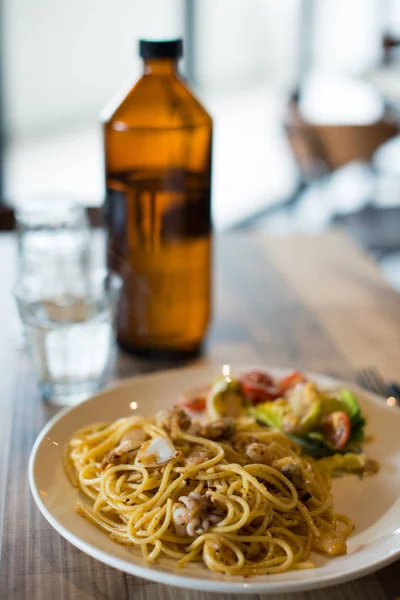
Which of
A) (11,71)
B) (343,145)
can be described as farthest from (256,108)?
(343,145)

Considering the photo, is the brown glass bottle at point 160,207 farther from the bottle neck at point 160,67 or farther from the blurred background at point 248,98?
the blurred background at point 248,98

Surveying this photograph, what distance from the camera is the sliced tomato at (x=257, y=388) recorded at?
132cm

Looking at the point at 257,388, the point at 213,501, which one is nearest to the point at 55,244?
the point at 257,388

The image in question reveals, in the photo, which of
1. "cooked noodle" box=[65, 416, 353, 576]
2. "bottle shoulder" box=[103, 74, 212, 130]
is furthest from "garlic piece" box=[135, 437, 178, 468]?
"bottle shoulder" box=[103, 74, 212, 130]

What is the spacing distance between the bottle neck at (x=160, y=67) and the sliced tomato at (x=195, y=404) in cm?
55

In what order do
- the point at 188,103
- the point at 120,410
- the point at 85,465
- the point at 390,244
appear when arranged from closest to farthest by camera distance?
the point at 85,465 → the point at 120,410 → the point at 188,103 → the point at 390,244

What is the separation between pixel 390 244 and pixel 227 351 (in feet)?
5.59

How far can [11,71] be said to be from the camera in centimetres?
683

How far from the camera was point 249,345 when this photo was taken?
165cm

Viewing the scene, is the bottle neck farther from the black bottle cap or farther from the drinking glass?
the drinking glass

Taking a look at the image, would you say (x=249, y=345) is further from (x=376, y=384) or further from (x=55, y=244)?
(x=55, y=244)

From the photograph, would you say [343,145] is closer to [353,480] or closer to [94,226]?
[94,226]

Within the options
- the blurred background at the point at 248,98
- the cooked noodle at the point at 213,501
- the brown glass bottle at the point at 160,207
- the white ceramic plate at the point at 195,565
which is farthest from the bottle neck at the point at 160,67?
the blurred background at the point at 248,98

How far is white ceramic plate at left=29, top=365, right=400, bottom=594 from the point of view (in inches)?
35.3
